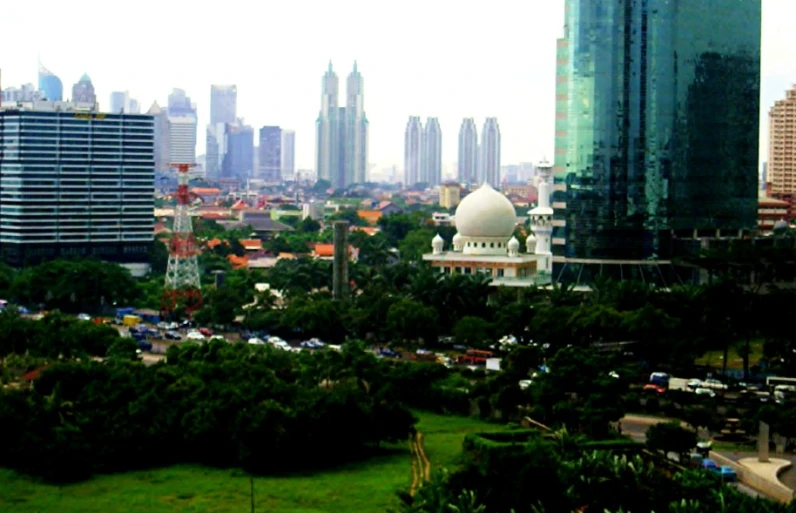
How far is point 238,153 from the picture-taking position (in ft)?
622

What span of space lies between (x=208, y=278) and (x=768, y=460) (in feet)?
115

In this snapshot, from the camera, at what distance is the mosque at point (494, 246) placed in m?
48.4

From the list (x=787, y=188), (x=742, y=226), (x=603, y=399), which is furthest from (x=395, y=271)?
(x=787, y=188)

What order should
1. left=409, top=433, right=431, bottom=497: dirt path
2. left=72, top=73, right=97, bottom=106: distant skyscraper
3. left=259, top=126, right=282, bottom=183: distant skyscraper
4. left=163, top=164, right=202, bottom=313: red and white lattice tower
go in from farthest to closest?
1. left=259, top=126, right=282, bottom=183: distant skyscraper
2. left=72, top=73, right=97, bottom=106: distant skyscraper
3. left=163, top=164, right=202, bottom=313: red and white lattice tower
4. left=409, top=433, right=431, bottom=497: dirt path

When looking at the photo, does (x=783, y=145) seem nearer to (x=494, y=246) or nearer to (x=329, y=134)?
(x=494, y=246)

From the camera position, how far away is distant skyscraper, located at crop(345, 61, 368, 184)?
6959 inches

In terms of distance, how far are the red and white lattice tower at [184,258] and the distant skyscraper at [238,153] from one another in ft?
450

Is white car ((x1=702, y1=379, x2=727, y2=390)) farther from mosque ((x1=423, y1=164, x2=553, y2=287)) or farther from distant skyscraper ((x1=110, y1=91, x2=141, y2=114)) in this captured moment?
distant skyscraper ((x1=110, y1=91, x2=141, y2=114))

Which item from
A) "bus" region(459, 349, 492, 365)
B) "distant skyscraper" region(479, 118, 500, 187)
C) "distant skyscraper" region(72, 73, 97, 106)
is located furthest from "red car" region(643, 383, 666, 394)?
"distant skyscraper" region(479, 118, 500, 187)

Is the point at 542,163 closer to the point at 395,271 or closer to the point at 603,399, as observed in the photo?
the point at 395,271

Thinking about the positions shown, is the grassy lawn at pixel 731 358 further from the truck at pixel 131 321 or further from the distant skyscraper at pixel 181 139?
the distant skyscraper at pixel 181 139

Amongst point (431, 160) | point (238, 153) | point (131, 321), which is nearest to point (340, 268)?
point (131, 321)

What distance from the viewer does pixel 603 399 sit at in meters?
26.9

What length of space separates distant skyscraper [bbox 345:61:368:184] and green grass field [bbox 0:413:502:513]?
496 feet
